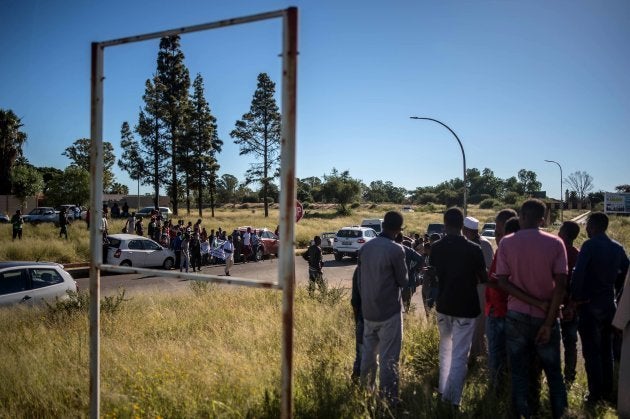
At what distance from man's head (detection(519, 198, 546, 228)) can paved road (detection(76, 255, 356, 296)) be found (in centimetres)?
729

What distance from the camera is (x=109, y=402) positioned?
14.5 feet

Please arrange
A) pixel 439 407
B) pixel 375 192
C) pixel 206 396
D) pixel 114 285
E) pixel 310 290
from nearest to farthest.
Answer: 1. pixel 439 407
2. pixel 206 396
3. pixel 310 290
4. pixel 114 285
5. pixel 375 192

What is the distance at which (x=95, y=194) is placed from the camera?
10.4 ft

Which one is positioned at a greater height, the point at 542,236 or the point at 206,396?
the point at 542,236

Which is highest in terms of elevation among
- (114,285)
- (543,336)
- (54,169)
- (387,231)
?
(54,169)

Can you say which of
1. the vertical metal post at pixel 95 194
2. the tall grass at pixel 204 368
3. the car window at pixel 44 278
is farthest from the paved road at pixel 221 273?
the vertical metal post at pixel 95 194

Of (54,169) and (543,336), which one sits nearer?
(543,336)

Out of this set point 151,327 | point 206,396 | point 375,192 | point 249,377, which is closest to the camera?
point 206,396

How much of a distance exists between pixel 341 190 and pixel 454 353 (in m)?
63.5

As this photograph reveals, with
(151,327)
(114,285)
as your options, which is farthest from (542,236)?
(114,285)

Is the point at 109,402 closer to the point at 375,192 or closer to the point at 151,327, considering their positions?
the point at 151,327

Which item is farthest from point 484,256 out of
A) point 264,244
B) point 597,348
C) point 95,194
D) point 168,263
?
point 264,244

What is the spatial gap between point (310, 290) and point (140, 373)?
582 centimetres

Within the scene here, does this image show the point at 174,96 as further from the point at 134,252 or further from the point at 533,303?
the point at 533,303
